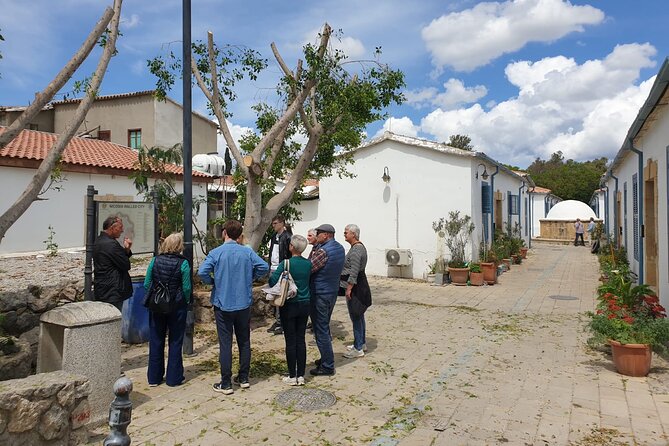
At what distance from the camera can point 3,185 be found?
42.0 ft

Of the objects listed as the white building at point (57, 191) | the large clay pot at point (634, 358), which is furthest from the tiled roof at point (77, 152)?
the large clay pot at point (634, 358)

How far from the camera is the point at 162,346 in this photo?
5.08 m

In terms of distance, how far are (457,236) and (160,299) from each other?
9.67 m

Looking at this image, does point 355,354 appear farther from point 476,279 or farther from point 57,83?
point 476,279

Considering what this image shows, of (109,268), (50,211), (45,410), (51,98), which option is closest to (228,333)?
(109,268)

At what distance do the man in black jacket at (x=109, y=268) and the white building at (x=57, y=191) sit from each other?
681 centimetres

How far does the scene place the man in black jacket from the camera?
524cm

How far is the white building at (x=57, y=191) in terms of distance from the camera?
12.9m

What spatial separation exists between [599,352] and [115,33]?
23.3 feet

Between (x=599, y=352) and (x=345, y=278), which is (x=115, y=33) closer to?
(x=345, y=278)

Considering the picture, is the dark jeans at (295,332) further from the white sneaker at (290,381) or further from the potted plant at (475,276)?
the potted plant at (475,276)

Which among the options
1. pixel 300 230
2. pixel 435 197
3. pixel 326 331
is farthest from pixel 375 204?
pixel 326 331

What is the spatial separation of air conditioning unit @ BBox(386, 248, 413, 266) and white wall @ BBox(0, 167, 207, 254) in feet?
30.1

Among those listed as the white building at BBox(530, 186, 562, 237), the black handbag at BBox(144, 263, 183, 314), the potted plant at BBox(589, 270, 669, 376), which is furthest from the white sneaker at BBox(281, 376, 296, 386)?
the white building at BBox(530, 186, 562, 237)
